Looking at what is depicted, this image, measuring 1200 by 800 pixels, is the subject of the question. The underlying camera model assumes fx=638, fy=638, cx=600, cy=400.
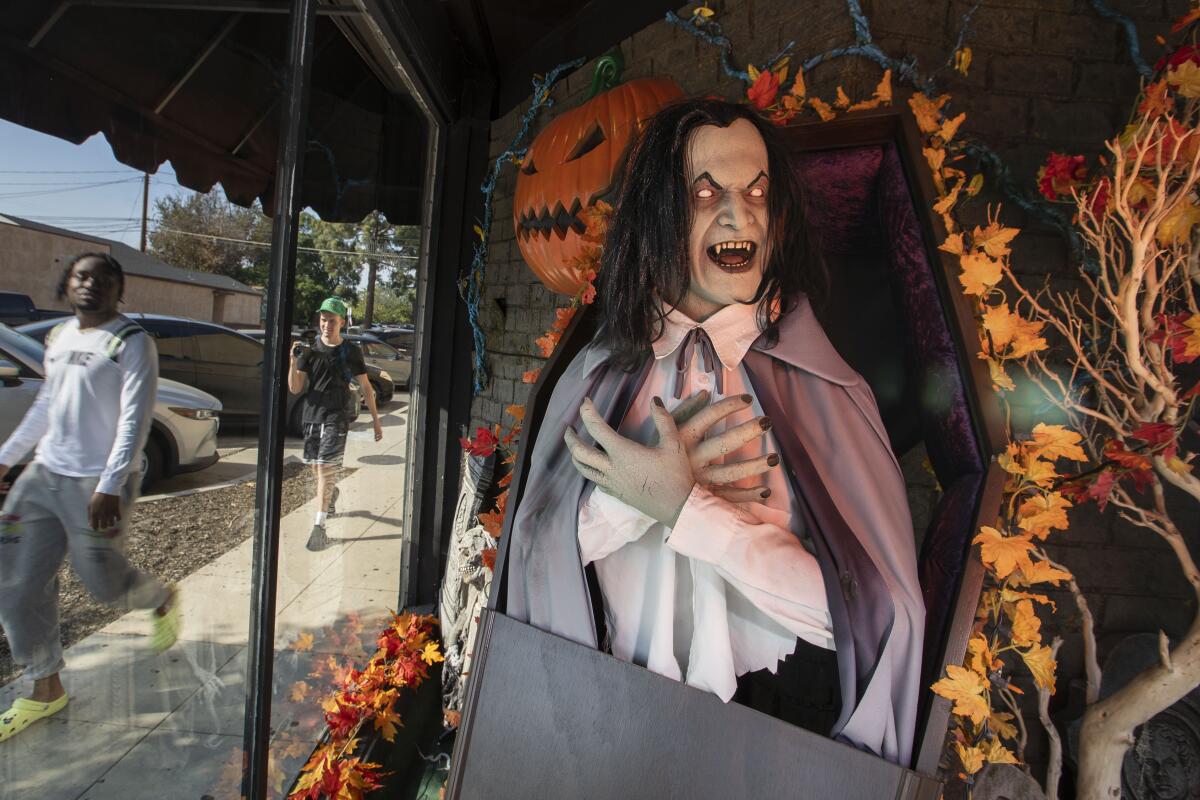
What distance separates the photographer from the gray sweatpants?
112cm

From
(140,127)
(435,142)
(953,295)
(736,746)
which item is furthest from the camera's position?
(435,142)

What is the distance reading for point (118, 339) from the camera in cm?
125

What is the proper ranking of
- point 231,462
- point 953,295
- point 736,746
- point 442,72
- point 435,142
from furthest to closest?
point 435,142 < point 442,72 < point 231,462 < point 953,295 < point 736,746

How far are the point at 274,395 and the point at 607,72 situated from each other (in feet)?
5.65

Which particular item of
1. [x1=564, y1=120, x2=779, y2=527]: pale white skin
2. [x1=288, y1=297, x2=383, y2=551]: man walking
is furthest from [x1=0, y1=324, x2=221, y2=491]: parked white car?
[x1=564, y1=120, x2=779, y2=527]: pale white skin

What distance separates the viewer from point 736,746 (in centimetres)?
109

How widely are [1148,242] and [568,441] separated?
133 centimetres

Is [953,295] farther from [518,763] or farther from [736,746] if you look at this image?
[518,763]

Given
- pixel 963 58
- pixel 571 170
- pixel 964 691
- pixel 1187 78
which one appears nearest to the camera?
pixel 964 691

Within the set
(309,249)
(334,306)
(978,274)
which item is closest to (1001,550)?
(978,274)

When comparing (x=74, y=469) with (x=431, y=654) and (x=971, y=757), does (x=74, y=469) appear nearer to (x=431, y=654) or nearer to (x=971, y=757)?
(x=971, y=757)

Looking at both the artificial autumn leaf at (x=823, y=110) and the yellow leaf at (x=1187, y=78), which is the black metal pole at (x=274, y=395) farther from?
the yellow leaf at (x=1187, y=78)

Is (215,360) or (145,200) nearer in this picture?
(145,200)

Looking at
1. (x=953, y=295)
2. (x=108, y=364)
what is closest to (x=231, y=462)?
(x=108, y=364)
